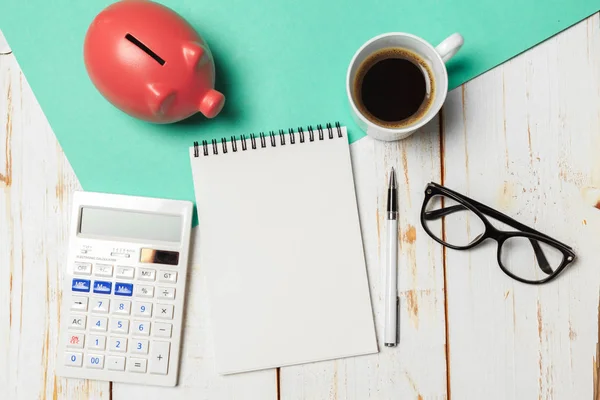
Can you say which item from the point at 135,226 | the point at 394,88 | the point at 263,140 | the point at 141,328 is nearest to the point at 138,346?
the point at 141,328

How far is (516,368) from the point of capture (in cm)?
62

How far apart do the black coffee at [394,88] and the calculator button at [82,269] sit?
318 millimetres

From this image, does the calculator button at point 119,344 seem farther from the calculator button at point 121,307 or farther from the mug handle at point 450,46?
the mug handle at point 450,46

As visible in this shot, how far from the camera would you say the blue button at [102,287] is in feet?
1.96

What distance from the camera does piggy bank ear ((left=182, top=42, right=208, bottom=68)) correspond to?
514mm

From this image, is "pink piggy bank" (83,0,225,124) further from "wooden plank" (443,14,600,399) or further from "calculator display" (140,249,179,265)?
"wooden plank" (443,14,600,399)

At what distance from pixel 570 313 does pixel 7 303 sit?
0.59 m

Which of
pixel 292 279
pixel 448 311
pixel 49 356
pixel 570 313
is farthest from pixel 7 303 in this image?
pixel 570 313

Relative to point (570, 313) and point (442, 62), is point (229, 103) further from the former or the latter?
point (570, 313)

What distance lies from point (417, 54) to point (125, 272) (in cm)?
36

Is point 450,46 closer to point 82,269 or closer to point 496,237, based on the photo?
point 496,237

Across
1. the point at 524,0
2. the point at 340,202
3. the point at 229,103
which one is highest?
the point at 524,0

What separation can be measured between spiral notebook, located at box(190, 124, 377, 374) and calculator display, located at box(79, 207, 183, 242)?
0.03 metres

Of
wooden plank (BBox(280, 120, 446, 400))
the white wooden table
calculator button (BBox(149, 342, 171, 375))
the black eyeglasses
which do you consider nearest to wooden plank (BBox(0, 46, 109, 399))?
the white wooden table
